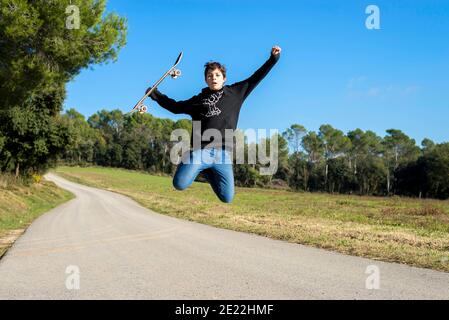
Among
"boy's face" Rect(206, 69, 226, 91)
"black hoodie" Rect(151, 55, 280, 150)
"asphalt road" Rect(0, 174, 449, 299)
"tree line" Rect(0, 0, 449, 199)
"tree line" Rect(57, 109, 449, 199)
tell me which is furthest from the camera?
"tree line" Rect(57, 109, 449, 199)

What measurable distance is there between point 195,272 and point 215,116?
5214 mm

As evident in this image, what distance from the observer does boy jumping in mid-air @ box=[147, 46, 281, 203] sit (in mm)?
5023

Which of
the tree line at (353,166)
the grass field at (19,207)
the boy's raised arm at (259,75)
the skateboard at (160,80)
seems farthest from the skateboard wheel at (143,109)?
the tree line at (353,166)

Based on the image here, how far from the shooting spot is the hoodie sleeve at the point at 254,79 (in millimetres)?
5305

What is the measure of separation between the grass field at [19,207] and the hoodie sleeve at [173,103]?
899 centimetres

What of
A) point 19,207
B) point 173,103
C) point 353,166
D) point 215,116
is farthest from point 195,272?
point 353,166

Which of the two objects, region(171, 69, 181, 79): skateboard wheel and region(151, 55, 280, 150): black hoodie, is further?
region(151, 55, 280, 150): black hoodie

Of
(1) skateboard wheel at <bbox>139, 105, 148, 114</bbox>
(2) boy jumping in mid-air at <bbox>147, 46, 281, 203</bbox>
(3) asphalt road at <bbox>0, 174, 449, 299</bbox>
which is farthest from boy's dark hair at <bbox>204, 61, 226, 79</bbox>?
(3) asphalt road at <bbox>0, 174, 449, 299</bbox>

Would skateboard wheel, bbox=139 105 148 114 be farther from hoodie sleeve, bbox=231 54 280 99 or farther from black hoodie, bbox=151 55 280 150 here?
hoodie sleeve, bbox=231 54 280 99

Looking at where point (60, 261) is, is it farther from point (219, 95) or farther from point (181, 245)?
point (219, 95)

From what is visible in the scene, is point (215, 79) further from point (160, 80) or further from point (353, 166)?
point (353, 166)

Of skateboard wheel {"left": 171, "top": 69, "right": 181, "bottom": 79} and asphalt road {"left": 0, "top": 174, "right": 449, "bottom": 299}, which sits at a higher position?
skateboard wheel {"left": 171, "top": 69, "right": 181, "bottom": 79}

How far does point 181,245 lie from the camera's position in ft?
44.8
